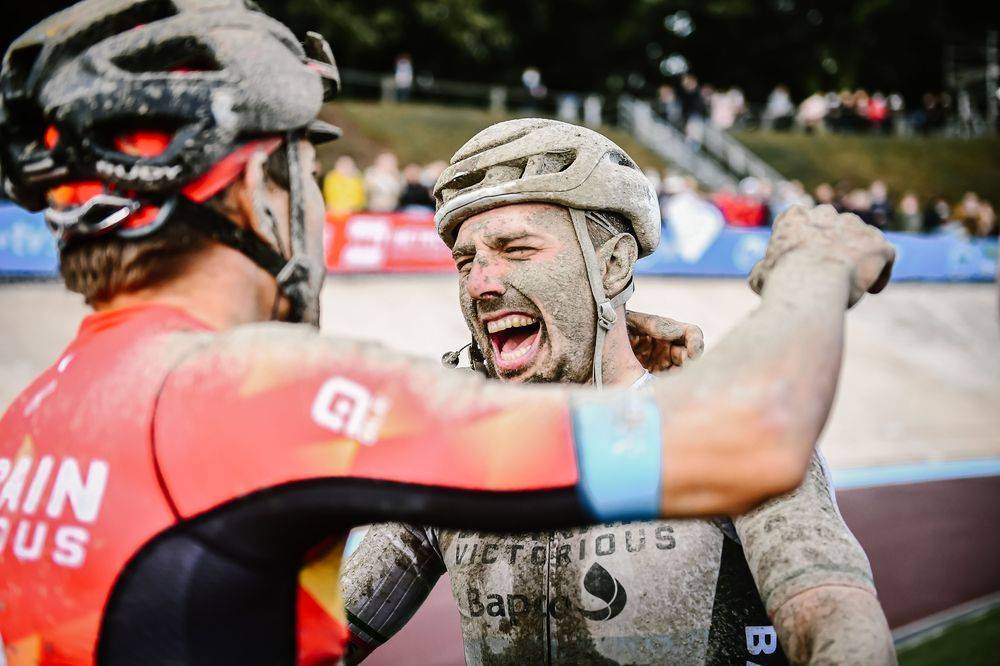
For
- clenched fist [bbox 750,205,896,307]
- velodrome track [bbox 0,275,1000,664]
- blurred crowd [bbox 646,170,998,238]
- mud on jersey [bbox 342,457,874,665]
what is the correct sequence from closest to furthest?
clenched fist [bbox 750,205,896,307], mud on jersey [bbox 342,457,874,665], velodrome track [bbox 0,275,1000,664], blurred crowd [bbox 646,170,998,238]

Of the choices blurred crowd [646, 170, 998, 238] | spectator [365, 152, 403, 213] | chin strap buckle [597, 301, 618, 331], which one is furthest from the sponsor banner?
chin strap buckle [597, 301, 618, 331]

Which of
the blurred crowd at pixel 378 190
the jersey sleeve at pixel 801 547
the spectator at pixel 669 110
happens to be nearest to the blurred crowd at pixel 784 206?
the spectator at pixel 669 110

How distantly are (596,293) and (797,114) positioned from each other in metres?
31.9

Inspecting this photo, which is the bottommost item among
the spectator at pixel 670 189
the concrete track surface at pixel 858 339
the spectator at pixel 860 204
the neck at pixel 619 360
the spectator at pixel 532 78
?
the concrete track surface at pixel 858 339

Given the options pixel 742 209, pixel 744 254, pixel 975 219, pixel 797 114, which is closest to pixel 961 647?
pixel 744 254

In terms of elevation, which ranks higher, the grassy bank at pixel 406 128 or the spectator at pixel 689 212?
the grassy bank at pixel 406 128

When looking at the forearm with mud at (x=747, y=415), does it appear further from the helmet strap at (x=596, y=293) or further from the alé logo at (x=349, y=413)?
the helmet strap at (x=596, y=293)

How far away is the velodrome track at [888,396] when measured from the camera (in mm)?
7621

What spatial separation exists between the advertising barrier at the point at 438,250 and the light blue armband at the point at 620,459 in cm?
1069

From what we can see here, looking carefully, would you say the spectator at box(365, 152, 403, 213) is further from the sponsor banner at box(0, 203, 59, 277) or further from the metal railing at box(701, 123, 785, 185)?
the metal railing at box(701, 123, 785, 185)

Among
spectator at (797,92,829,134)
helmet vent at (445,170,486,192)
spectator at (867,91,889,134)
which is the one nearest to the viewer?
helmet vent at (445,170,486,192)

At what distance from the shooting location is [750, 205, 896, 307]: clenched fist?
1.53 metres

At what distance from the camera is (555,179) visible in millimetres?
2615

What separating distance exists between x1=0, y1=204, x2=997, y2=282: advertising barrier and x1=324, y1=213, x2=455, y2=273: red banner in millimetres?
18
